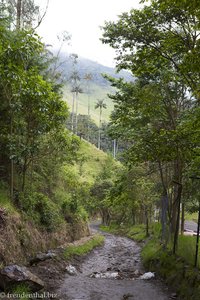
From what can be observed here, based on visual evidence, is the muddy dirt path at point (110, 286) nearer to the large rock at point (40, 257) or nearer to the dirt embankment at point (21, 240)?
the large rock at point (40, 257)

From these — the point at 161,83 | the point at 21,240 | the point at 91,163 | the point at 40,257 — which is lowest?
the point at 40,257

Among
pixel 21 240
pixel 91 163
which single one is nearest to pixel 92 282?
pixel 21 240

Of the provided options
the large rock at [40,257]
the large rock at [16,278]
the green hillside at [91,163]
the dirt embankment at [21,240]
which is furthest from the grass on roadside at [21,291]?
the green hillside at [91,163]

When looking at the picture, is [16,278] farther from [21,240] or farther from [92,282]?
[92,282]

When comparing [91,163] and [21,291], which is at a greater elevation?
[91,163]

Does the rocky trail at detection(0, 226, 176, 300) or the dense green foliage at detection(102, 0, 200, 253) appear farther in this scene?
the rocky trail at detection(0, 226, 176, 300)

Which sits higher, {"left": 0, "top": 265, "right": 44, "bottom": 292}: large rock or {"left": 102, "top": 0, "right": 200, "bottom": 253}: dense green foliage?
{"left": 102, "top": 0, "right": 200, "bottom": 253}: dense green foliage

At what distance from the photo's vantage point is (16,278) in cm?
952

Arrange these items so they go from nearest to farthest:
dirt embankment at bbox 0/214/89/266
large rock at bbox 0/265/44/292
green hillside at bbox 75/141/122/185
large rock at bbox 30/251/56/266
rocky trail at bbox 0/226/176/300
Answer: large rock at bbox 0/265/44/292
rocky trail at bbox 0/226/176/300
dirt embankment at bbox 0/214/89/266
large rock at bbox 30/251/56/266
green hillside at bbox 75/141/122/185

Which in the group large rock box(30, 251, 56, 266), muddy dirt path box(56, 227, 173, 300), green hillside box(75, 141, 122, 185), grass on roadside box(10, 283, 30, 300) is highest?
green hillside box(75, 141, 122, 185)

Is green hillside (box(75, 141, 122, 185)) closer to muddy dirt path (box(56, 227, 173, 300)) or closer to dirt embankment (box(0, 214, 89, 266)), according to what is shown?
dirt embankment (box(0, 214, 89, 266))

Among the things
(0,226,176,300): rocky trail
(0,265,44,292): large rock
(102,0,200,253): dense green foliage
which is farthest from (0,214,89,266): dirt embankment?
(102,0,200,253): dense green foliage

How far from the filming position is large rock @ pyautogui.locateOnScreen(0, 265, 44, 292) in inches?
370

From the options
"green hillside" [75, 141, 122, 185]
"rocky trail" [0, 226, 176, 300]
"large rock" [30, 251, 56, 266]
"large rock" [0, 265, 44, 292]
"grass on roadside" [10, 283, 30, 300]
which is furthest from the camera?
"green hillside" [75, 141, 122, 185]
